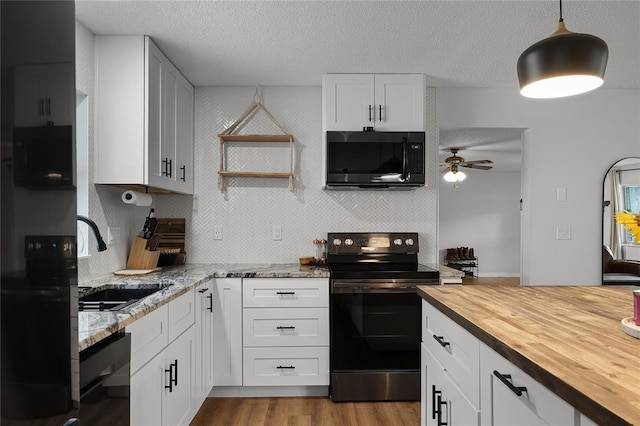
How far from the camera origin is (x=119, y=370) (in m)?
1.45

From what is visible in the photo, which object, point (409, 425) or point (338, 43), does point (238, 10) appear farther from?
point (409, 425)

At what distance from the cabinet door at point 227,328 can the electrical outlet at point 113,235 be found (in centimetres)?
70

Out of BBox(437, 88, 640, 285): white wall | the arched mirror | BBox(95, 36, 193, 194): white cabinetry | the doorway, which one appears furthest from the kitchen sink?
the doorway

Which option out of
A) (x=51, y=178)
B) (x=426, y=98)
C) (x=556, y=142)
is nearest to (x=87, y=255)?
(x=51, y=178)

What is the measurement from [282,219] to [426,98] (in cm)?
154

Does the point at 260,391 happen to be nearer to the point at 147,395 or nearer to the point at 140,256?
the point at 140,256

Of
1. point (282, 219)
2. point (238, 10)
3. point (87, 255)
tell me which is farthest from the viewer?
point (282, 219)

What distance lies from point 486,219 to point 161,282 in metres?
8.37

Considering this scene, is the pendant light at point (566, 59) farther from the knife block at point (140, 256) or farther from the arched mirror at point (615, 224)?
the arched mirror at point (615, 224)

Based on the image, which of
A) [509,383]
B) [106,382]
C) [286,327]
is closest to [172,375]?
[106,382]

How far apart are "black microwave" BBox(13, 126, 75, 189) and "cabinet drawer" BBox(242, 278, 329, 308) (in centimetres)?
217

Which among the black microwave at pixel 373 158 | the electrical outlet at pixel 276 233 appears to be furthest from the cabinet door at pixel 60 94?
the electrical outlet at pixel 276 233

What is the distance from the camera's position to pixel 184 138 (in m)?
3.21

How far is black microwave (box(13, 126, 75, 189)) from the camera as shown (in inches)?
24.4
